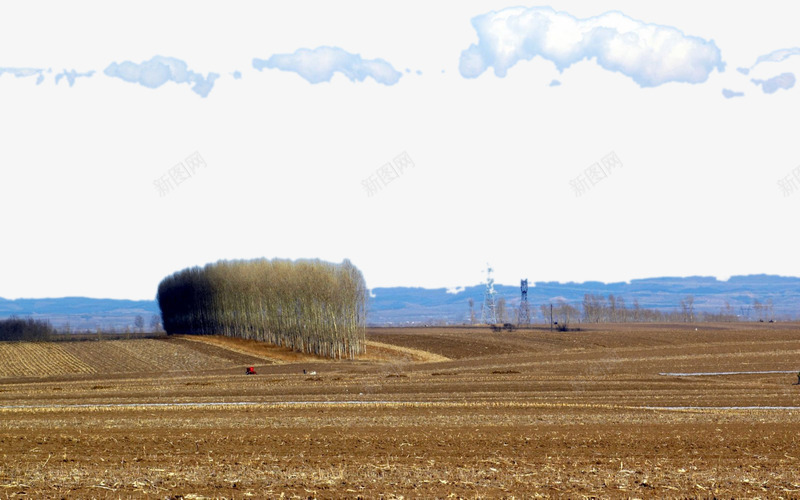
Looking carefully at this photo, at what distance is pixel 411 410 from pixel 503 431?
7250mm

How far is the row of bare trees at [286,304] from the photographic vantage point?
84.9 metres

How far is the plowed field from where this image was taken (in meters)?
16.1

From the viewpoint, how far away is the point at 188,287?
10694 cm

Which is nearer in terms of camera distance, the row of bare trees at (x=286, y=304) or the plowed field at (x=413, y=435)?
the plowed field at (x=413, y=435)

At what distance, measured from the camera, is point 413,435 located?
2322 cm

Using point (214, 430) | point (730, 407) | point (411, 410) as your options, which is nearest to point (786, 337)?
point (730, 407)

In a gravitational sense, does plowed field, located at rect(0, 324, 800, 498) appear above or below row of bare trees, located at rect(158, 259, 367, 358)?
below

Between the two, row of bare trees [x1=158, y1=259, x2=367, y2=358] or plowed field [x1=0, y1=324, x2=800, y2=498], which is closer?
plowed field [x1=0, y1=324, x2=800, y2=498]

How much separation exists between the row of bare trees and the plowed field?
28102 millimetres

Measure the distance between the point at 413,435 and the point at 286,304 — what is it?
66283 mm

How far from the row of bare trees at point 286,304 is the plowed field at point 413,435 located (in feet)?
92.2

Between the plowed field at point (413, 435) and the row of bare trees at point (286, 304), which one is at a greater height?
the row of bare trees at point (286, 304)

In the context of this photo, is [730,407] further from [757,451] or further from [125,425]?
[125,425]

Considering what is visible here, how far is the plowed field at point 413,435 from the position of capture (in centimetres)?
1611
